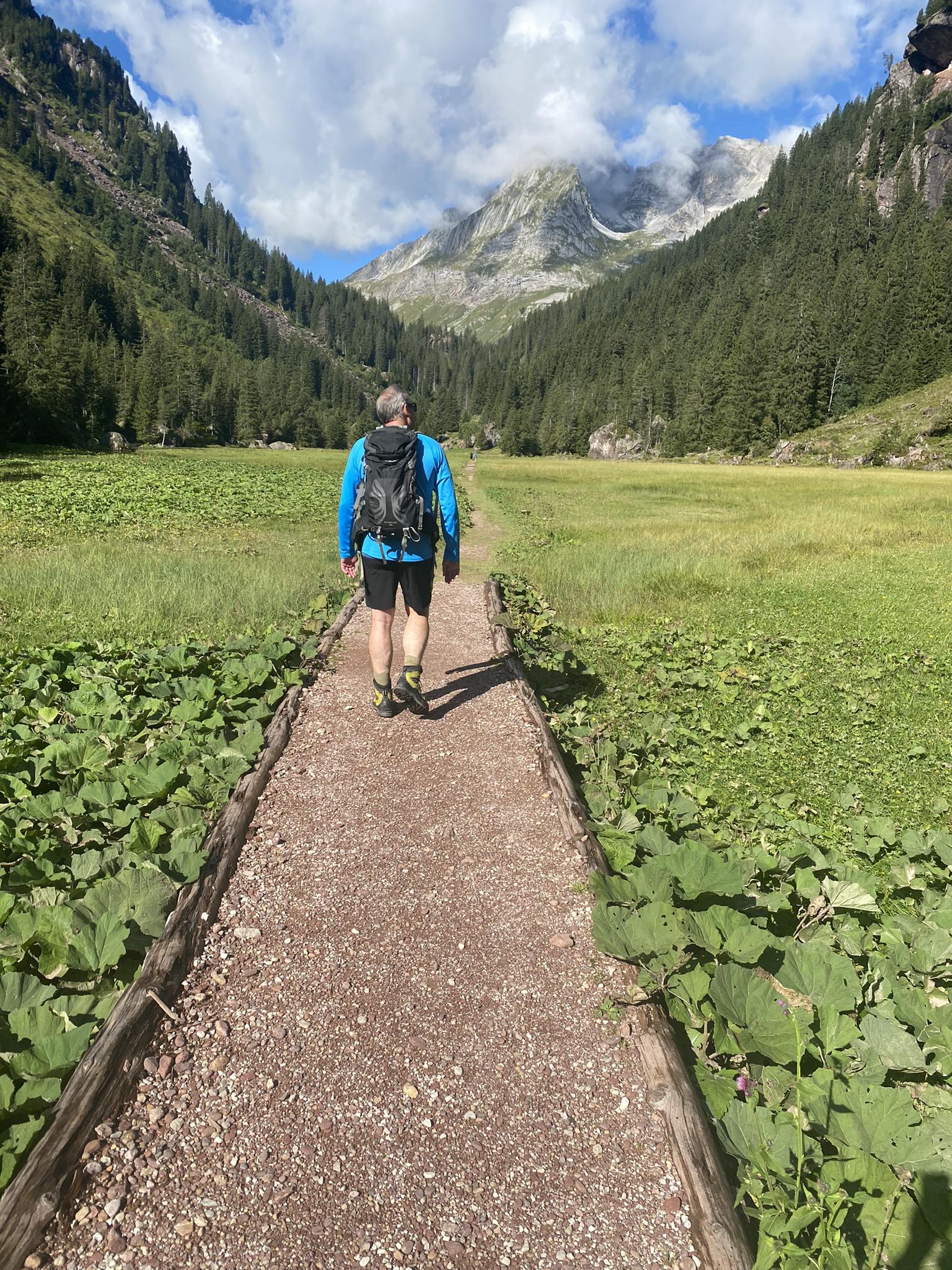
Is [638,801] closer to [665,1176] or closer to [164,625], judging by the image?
[665,1176]

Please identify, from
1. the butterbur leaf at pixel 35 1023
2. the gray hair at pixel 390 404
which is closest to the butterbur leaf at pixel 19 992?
the butterbur leaf at pixel 35 1023

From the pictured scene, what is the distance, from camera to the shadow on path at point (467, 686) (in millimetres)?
7469

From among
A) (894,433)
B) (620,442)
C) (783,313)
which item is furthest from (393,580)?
(783,313)

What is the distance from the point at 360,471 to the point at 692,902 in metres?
4.88

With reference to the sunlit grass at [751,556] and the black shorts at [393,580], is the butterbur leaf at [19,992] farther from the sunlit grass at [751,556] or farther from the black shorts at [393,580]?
the sunlit grass at [751,556]

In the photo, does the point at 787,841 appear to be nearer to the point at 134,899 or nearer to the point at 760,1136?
the point at 760,1136

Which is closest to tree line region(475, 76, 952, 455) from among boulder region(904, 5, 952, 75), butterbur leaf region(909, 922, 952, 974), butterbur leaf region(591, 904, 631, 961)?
boulder region(904, 5, 952, 75)

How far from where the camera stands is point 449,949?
381 centimetres

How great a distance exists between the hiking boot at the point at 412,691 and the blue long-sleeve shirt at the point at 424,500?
1259 millimetres

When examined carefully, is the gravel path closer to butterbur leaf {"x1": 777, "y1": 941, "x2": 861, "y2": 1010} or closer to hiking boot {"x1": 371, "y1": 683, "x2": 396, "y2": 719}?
butterbur leaf {"x1": 777, "y1": 941, "x2": 861, "y2": 1010}

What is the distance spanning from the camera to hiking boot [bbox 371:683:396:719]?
695cm

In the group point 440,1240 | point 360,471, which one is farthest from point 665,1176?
point 360,471

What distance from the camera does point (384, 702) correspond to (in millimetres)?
6961

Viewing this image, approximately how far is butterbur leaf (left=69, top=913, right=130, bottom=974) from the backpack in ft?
12.8
